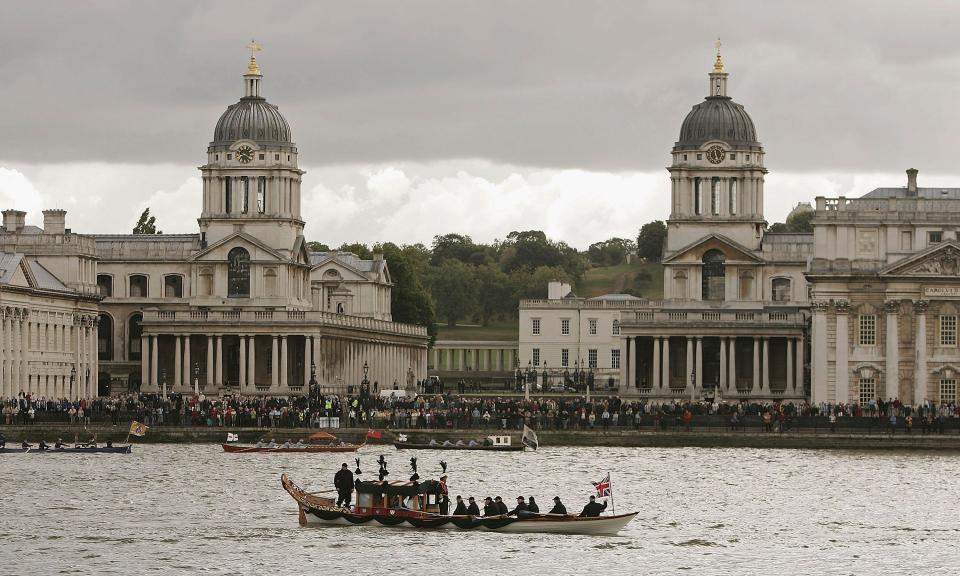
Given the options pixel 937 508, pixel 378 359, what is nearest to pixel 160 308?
pixel 378 359

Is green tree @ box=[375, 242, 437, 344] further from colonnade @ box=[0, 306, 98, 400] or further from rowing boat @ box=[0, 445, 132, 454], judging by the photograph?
rowing boat @ box=[0, 445, 132, 454]

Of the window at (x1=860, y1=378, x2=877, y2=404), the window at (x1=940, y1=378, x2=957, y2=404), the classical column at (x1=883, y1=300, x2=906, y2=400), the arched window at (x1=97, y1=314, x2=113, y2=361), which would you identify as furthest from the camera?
the arched window at (x1=97, y1=314, x2=113, y2=361)

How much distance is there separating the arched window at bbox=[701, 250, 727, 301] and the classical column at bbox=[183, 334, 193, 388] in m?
30.9

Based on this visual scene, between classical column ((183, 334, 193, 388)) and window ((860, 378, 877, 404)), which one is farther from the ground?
classical column ((183, 334, 193, 388))

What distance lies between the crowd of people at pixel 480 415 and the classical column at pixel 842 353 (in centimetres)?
553

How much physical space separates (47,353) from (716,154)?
42891mm

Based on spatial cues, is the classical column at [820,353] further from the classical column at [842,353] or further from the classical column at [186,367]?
the classical column at [186,367]

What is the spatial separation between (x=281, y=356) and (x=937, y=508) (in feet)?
230

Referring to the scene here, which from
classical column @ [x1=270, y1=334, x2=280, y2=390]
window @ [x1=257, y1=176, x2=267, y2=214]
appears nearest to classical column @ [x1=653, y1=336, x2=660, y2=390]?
classical column @ [x1=270, y1=334, x2=280, y2=390]

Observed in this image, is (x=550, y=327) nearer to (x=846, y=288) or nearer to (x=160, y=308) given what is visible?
(x=160, y=308)

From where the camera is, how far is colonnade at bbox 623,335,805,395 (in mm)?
153375

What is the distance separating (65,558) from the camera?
7788 cm

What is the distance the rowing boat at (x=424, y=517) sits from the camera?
81.2 metres

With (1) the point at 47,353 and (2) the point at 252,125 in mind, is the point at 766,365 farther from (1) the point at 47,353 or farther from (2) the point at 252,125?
(1) the point at 47,353
